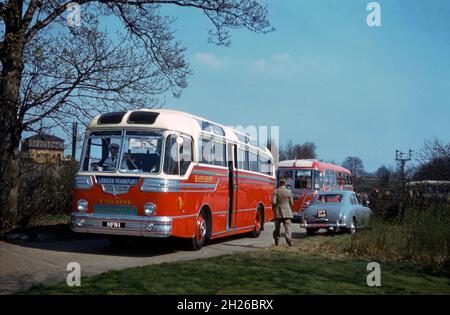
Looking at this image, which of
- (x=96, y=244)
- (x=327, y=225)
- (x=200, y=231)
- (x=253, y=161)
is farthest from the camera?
(x=327, y=225)

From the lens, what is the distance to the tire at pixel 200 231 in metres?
13.7

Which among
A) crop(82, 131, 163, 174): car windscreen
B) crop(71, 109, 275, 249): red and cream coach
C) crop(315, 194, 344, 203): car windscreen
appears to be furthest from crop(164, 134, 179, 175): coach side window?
crop(315, 194, 344, 203): car windscreen

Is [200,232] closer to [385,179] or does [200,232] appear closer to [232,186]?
[232,186]

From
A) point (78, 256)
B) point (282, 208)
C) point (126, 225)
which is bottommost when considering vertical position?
point (78, 256)

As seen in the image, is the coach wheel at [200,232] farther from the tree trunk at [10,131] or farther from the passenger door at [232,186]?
the tree trunk at [10,131]

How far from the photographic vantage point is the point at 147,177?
12336 millimetres

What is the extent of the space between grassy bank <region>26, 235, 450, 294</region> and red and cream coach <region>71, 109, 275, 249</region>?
1925mm

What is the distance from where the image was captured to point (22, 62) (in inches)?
594

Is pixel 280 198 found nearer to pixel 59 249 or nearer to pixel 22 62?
pixel 59 249

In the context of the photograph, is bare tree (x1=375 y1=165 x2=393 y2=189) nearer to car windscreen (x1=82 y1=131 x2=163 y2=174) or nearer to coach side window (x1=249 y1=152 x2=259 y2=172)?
coach side window (x1=249 y1=152 x2=259 y2=172)

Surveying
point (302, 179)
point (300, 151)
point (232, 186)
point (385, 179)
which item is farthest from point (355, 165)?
point (232, 186)

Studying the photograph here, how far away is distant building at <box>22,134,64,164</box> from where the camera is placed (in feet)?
54.0

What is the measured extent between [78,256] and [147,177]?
226 centimetres
